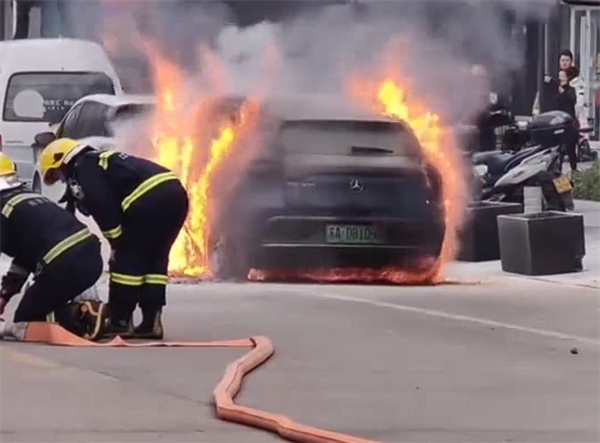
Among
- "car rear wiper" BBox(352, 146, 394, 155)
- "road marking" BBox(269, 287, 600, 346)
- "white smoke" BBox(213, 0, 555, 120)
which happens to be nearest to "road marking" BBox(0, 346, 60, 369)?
"road marking" BBox(269, 287, 600, 346)

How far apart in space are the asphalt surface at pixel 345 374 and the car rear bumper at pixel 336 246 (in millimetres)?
367

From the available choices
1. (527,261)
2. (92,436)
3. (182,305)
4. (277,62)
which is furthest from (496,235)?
(92,436)

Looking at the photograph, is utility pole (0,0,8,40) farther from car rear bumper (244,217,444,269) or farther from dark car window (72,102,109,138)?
car rear bumper (244,217,444,269)

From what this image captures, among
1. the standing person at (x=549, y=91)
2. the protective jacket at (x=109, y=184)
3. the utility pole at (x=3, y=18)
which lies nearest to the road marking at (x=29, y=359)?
the protective jacket at (x=109, y=184)

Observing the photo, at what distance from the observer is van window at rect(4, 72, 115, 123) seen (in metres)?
22.3

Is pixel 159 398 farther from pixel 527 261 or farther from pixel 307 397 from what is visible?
pixel 527 261

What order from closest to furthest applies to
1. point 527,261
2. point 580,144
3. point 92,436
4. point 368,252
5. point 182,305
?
point 92,436
point 182,305
point 368,252
point 527,261
point 580,144

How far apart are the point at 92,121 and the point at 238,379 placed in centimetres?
889

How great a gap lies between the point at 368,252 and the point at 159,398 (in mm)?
5121

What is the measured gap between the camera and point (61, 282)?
9945mm

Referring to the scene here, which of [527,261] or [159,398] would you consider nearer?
[159,398]

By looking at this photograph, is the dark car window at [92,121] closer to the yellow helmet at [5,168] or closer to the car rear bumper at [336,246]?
the car rear bumper at [336,246]

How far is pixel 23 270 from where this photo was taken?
1021cm

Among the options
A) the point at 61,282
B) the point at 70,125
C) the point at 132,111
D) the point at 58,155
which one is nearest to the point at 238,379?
the point at 61,282
